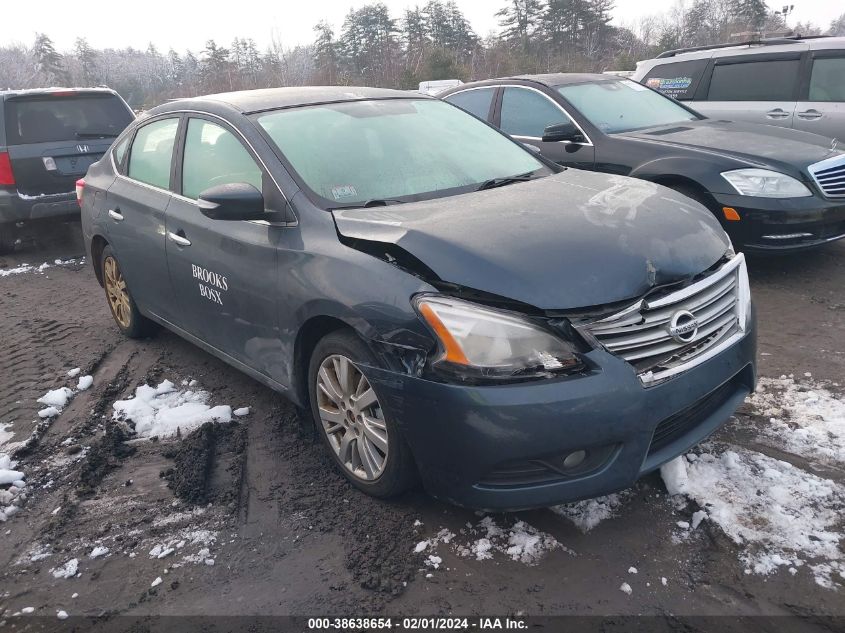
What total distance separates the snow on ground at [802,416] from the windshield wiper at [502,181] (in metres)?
1.66

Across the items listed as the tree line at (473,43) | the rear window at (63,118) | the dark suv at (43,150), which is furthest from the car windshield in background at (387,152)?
the tree line at (473,43)

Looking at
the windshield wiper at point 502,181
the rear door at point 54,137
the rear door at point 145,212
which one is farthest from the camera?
the rear door at point 54,137

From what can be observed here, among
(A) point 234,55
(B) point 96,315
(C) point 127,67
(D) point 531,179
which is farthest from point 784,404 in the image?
(C) point 127,67

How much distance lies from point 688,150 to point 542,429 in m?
3.98

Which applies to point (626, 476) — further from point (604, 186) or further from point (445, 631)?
point (604, 186)

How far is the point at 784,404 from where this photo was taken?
346 centimetres

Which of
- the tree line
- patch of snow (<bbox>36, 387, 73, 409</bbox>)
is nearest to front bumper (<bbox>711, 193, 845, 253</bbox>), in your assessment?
patch of snow (<bbox>36, 387, 73, 409</bbox>)

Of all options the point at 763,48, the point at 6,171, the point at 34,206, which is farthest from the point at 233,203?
the point at 763,48

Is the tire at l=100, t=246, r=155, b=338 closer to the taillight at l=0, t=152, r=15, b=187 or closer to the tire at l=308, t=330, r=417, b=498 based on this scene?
the tire at l=308, t=330, r=417, b=498

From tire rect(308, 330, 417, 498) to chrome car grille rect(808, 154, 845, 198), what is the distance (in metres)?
4.26

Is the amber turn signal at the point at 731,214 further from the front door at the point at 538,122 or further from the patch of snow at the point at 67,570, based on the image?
the patch of snow at the point at 67,570

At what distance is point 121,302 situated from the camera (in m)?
4.93

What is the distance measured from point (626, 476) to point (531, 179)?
1.70 meters

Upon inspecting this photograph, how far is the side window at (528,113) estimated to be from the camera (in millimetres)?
6184
